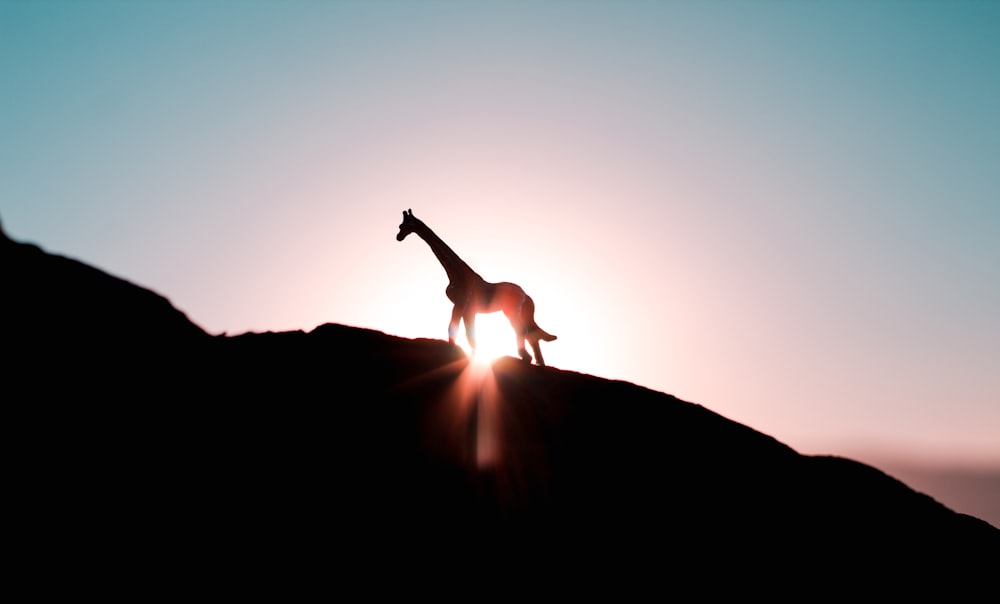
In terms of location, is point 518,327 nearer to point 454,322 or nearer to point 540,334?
point 540,334

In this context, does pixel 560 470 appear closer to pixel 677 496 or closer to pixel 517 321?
pixel 677 496

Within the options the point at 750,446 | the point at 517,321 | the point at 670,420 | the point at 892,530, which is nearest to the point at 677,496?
the point at 670,420

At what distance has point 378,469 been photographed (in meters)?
12.0

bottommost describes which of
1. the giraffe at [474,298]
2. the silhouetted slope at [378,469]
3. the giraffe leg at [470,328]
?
the silhouetted slope at [378,469]

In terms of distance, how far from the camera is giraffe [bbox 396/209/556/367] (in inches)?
691

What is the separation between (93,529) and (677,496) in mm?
9628

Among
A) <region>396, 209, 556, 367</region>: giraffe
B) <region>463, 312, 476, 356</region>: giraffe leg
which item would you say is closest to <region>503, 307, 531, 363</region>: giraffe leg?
<region>396, 209, 556, 367</region>: giraffe

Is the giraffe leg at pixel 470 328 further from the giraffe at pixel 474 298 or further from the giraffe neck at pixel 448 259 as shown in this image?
the giraffe neck at pixel 448 259

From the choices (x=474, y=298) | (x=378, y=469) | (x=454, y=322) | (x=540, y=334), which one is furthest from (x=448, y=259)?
(x=378, y=469)

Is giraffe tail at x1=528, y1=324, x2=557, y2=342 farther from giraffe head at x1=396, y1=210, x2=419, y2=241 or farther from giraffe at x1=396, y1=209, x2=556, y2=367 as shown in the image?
giraffe head at x1=396, y1=210, x2=419, y2=241

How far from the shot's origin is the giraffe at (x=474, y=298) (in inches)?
691

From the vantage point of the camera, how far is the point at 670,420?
603 inches

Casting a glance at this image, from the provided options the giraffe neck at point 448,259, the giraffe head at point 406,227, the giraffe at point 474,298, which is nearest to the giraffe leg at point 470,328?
the giraffe at point 474,298

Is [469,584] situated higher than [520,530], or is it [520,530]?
[520,530]
